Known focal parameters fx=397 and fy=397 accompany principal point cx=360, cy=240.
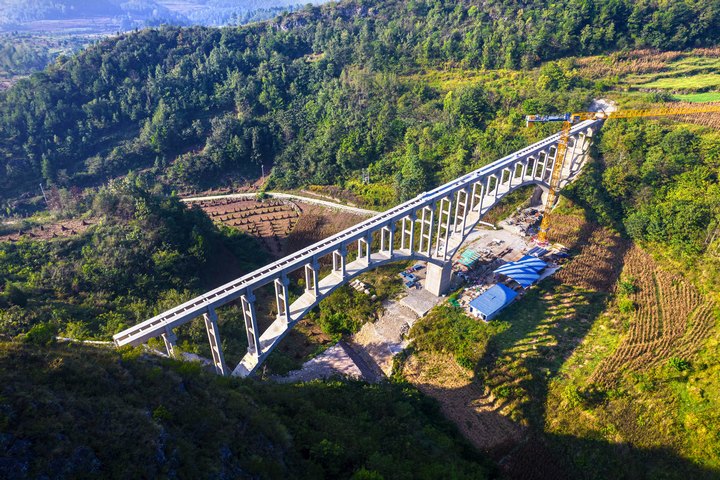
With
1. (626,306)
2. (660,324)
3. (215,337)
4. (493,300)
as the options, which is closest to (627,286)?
(626,306)

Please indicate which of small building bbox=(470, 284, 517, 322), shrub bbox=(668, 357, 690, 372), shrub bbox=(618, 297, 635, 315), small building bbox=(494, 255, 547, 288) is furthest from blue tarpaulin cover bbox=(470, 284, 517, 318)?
shrub bbox=(668, 357, 690, 372)

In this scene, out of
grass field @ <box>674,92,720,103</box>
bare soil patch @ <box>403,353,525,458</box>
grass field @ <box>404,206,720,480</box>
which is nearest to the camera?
grass field @ <box>404,206,720,480</box>

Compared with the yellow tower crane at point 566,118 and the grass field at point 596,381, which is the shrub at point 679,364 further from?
the yellow tower crane at point 566,118

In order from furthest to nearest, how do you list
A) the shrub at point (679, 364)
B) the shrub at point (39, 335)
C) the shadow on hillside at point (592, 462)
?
the shrub at point (679, 364), the shadow on hillside at point (592, 462), the shrub at point (39, 335)

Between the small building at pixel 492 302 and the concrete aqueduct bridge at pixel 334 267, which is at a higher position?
the concrete aqueduct bridge at pixel 334 267

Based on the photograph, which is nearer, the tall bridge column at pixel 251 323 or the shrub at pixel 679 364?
the tall bridge column at pixel 251 323

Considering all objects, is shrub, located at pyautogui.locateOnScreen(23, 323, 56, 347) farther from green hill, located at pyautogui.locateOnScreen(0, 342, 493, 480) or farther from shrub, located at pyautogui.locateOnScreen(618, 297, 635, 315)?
shrub, located at pyautogui.locateOnScreen(618, 297, 635, 315)

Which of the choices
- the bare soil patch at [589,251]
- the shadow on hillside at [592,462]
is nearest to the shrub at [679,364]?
the shadow on hillside at [592,462]
